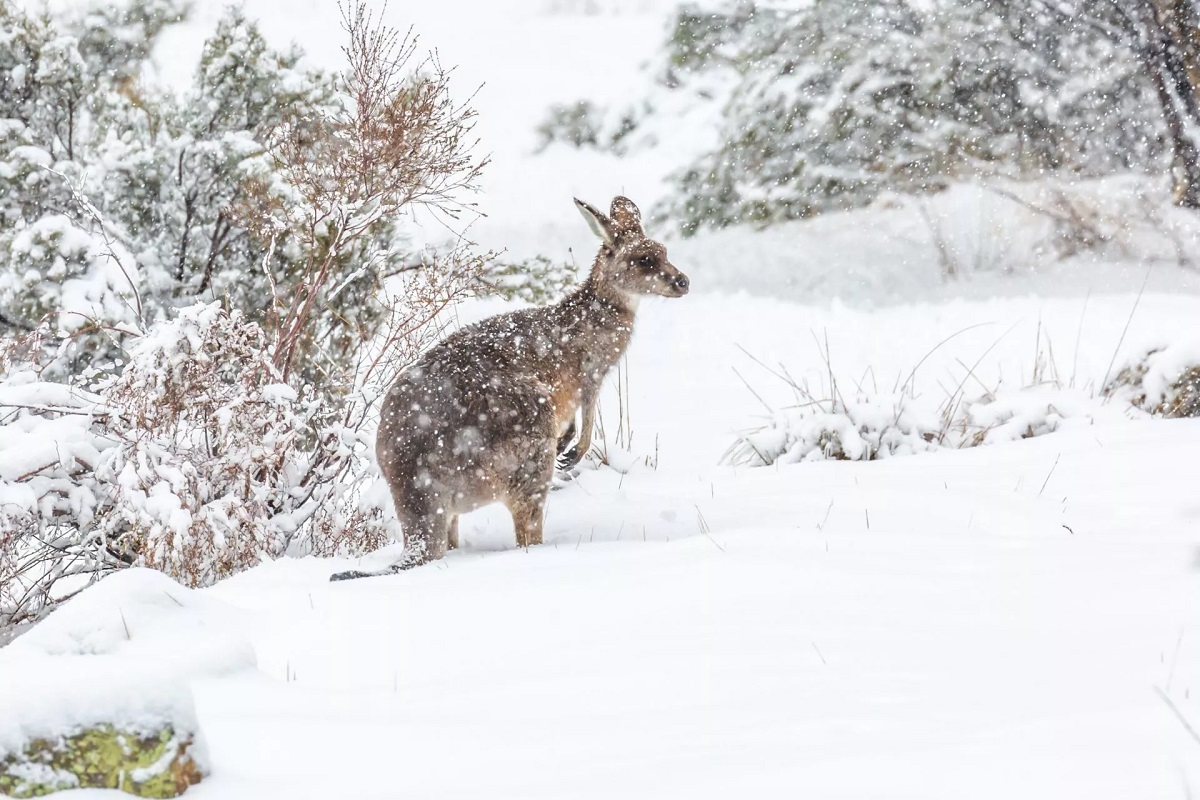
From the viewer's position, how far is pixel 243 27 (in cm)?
898

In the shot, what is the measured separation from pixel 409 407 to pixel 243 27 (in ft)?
19.4

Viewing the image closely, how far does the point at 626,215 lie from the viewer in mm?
5754

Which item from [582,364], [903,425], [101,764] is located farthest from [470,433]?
[903,425]

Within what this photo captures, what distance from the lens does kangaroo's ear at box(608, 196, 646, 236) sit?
5703 millimetres

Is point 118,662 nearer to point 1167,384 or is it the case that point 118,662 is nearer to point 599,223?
point 599,223

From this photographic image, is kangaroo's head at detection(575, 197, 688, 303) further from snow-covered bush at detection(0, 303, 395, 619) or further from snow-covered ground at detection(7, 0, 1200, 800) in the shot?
snow-covered bush at detection(0, 303, 395, 619)

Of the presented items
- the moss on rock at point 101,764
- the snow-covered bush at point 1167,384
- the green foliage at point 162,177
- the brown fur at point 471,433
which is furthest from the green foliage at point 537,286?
the moss on rock at point 101,764

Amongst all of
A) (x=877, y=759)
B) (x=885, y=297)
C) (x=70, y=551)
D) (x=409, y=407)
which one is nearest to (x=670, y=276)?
(x=409, y=407)

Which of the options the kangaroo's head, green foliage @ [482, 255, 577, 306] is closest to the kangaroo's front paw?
the kangaroo's head

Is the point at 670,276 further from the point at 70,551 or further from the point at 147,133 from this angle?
the point at 147,133

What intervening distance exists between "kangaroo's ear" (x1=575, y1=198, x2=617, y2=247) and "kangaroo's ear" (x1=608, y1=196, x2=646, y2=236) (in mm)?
117

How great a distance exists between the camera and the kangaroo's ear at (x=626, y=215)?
5.70 m

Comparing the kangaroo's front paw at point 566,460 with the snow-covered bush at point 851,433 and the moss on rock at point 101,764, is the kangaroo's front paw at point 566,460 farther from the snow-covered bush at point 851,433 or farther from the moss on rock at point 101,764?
the moss on rock at point 101,764

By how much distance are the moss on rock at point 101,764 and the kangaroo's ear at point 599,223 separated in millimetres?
3731
